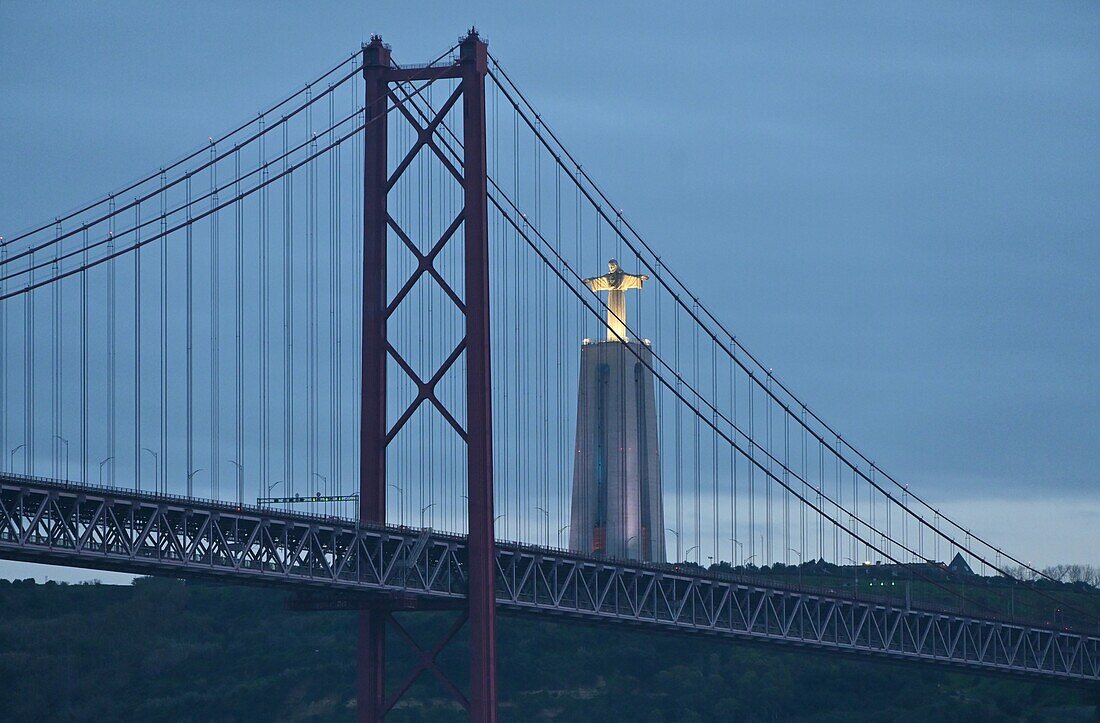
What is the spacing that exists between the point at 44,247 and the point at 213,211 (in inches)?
283

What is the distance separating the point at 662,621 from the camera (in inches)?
3211

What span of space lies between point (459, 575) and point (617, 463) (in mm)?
43833

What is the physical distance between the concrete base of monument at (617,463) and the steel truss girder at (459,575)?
19705mm

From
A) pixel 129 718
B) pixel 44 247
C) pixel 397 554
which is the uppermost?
pixel 44 247

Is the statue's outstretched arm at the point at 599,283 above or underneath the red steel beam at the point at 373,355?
above

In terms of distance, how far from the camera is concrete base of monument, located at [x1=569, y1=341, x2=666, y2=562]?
113 metres

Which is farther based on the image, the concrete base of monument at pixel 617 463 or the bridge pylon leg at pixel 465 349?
the concrete base of monument at pixel 617 463

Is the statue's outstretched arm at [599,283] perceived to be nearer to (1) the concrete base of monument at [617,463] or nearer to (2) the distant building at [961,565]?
(1) the concrete base of monument at [617,463]

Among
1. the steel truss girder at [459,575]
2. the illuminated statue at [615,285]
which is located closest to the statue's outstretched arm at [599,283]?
the illuminated statue at [615,285]

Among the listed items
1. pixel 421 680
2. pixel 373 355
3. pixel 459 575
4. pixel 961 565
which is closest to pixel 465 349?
pixel 373 355

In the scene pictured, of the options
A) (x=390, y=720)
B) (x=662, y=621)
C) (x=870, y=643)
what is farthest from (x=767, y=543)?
(x=390, y=720)

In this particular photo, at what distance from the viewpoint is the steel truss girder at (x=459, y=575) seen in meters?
58.9

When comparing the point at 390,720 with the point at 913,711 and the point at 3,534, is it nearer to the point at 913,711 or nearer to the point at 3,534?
the point at 913,711

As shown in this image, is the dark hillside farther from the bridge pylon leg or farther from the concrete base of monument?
the bridge pylon leg
